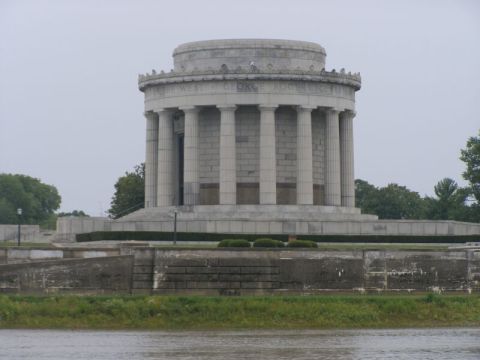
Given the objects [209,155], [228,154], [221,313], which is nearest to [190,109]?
[209,155]

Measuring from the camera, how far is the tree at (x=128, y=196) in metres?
111

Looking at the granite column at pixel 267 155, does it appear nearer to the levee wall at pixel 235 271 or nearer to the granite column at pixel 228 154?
the granite column at pixel 228 154

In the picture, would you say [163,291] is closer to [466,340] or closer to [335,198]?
[466,340]

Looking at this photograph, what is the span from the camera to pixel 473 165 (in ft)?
347

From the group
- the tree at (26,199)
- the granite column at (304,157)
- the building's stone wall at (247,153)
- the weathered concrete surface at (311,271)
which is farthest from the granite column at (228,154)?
the tree at (26,199)

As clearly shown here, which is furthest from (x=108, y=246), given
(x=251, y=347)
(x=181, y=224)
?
(x=251, y=347)

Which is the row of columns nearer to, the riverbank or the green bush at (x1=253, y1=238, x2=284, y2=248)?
the green bush at (x1=253, y1=238, x2=284, y2=248)

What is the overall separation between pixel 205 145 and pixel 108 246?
1686cm

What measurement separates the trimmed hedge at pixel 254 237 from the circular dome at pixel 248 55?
11.9 m

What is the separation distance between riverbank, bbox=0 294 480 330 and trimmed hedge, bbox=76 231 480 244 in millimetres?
21102

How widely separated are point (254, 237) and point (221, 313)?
22.9m

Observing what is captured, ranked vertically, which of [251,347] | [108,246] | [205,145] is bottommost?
[251,347]

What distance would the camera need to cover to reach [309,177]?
97.0m

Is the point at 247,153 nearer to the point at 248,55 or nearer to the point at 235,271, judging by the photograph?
the point at 248,55
